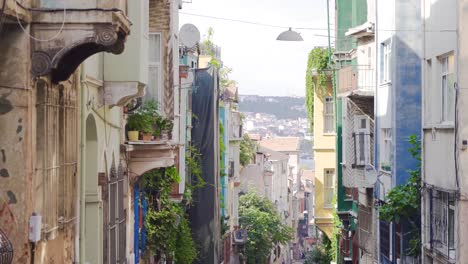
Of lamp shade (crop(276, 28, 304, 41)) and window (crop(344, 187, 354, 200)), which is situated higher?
lamp shade (crop(276, 28, 304, 41))

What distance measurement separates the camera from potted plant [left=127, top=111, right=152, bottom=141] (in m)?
19.8

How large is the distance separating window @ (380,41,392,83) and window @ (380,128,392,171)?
153 cm

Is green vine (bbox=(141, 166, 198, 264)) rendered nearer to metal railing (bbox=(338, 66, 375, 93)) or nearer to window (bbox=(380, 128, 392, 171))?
window (bbox=(380, 128, 392, 171))

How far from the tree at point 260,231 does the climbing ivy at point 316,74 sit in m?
15.5

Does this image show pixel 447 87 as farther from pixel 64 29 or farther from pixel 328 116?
pixel 328 116

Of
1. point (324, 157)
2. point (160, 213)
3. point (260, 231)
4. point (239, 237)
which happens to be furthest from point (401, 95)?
point (260, 231)

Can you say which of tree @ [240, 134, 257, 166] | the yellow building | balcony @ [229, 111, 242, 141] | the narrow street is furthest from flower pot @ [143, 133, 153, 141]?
tree @ [240, 134, 257, 166]

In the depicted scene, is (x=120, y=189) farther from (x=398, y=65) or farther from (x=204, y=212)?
(x=204, y=212)

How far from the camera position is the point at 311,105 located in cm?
4559

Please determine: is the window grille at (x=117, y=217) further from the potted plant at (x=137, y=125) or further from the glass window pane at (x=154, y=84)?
the glass window pane at (x=154, y=84)

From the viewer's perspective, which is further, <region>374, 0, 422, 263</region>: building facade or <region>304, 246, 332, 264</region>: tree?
<region>304, 246, 332, 264</region>: tree

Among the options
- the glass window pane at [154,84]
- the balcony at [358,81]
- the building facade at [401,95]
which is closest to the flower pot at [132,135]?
the glass window pane at [154,84]

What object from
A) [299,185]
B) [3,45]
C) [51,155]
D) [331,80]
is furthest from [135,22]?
[299,185]

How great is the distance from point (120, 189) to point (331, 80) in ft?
86.8
